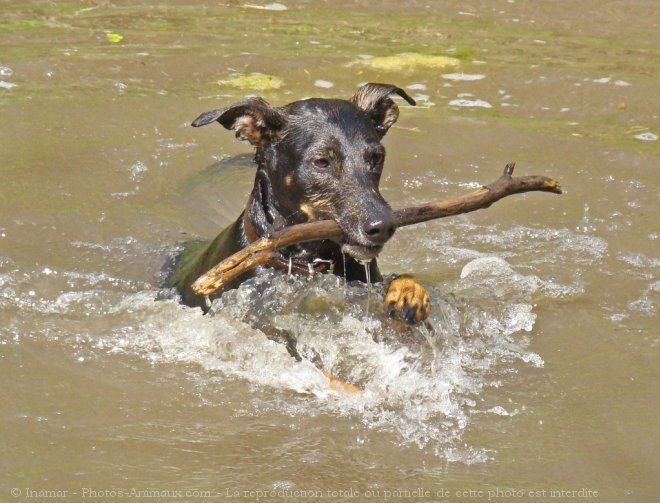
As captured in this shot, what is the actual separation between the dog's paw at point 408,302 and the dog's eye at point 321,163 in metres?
0.72

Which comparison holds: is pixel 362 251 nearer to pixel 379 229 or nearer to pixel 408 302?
pixel 379 229

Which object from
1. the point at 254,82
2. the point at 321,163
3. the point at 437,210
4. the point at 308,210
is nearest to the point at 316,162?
the point at 321,163

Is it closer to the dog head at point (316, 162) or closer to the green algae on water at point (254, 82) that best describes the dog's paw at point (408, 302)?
the dog head at point (316, 162)

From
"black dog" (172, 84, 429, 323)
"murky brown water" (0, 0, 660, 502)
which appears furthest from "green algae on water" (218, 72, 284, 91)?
"black dog" (172, 84, 429, 323)

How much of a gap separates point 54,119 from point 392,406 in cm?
473

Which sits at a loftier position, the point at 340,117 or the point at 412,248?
the point at 340,117

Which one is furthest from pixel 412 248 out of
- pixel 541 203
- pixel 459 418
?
pixel 459 418

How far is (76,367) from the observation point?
5129 mm

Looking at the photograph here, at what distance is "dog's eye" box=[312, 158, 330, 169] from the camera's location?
537 cm

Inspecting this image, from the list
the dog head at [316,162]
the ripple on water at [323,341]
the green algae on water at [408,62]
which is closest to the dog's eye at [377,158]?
the dog head at [316,162]

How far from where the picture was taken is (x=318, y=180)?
5.32m

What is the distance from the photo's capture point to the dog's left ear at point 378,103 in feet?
19.1

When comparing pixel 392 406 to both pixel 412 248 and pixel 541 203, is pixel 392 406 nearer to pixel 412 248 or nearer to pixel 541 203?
pixel 412 248

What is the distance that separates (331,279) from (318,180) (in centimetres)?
55
